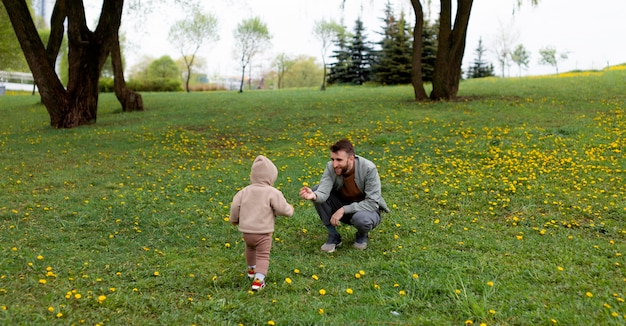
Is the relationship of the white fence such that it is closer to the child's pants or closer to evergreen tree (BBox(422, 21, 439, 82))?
evergreen tree (BBox(422, 21, 439, 82))

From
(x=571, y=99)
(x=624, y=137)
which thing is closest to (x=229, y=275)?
(x=624, y=137)

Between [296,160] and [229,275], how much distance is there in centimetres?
543

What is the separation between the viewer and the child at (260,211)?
13.5 feet

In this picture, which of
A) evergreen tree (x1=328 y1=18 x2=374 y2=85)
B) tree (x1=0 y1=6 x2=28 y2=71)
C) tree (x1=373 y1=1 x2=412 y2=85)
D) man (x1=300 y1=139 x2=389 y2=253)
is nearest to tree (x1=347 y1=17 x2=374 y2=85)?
evergreen tree (x1=328 y1=18 x2=374 y2=85)

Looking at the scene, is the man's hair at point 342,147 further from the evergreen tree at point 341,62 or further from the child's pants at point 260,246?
the evergreen tree at point 341,62

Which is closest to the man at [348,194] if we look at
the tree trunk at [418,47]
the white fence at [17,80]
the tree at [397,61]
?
the tree trunk at [418,47]

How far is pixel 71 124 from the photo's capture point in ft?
47.2

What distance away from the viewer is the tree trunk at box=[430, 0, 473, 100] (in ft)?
49.1

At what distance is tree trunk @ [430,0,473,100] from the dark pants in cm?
1144

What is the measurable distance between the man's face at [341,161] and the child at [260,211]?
0.83m

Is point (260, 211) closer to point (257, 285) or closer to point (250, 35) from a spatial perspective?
point (257, 285)

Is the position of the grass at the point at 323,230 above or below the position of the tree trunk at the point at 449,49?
below

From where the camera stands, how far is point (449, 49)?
15453mm

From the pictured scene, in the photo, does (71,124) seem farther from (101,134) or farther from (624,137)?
(624,137)
